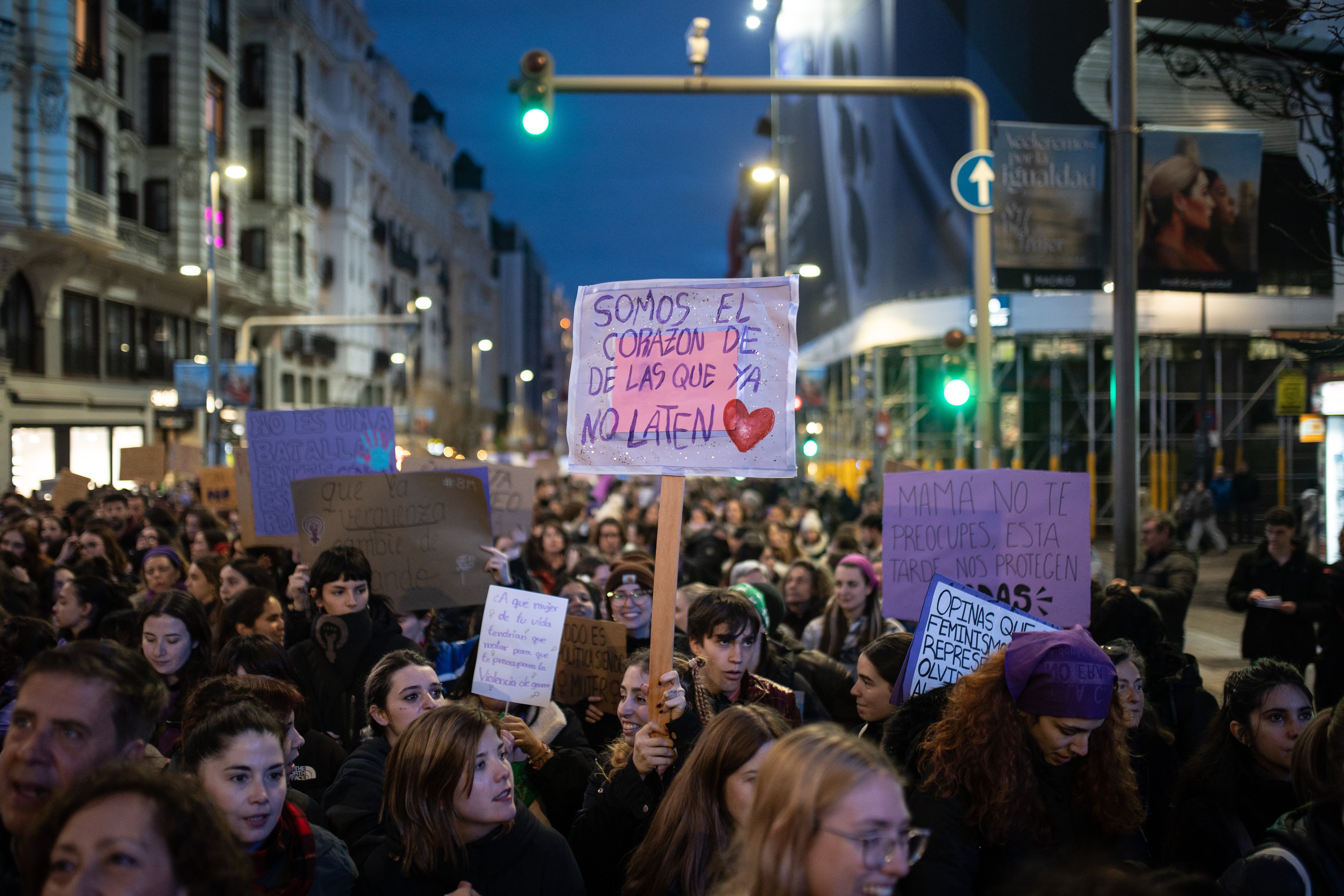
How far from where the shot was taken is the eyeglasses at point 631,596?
617cm

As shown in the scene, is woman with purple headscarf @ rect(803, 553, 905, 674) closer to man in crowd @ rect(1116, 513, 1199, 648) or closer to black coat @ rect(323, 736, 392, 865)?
man in crowd @ rect(1116, 513, 1199, 648)

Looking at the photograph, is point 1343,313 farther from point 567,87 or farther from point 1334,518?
point 567,87

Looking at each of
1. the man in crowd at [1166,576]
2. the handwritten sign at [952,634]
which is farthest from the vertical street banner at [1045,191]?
the handwritten sign at [952,634]

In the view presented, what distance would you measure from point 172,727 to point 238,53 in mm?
39693

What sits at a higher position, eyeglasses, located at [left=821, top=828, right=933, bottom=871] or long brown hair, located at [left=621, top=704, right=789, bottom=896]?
eyeglasses, located at [left=821, top=828, right=933, bottom=871]

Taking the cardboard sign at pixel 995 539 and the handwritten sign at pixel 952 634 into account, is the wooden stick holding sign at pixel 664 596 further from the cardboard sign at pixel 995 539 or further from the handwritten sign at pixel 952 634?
the cardboard sign at pixel 995 539

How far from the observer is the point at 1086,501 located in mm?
5734

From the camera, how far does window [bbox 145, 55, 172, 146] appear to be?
104 feet

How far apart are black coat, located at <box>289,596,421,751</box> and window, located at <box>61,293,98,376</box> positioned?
2506 centimetres

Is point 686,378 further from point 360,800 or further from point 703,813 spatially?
point 360,800

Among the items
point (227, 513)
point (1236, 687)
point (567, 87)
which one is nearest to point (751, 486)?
point (227, 513)

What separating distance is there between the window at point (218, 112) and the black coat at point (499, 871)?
114ft

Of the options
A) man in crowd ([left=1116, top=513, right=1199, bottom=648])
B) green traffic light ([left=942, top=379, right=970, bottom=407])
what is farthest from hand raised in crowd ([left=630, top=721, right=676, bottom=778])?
green traffic light ([left=942, top=379, right=970, bottom=407])

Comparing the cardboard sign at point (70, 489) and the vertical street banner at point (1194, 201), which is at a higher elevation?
the vertical street banner at point (1194, 201)
